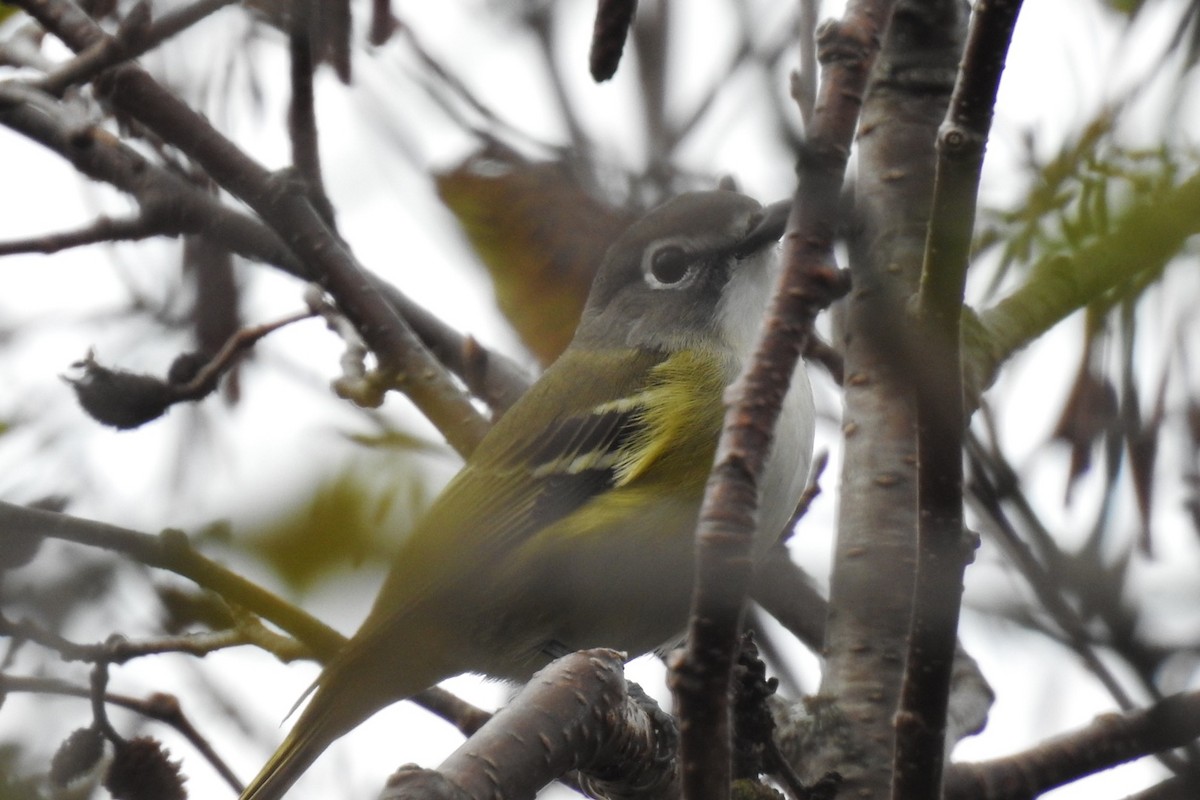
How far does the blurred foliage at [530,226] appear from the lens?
12.5 feet

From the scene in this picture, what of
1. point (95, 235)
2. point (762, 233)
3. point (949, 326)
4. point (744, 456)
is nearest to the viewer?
point (744, 456)

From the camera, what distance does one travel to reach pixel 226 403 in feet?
15.0

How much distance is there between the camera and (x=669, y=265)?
4.70m

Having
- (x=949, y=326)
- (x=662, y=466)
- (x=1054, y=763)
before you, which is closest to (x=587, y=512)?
(x=662, y=466)

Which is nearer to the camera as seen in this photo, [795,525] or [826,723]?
[826,723]

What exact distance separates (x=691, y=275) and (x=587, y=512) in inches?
46.8

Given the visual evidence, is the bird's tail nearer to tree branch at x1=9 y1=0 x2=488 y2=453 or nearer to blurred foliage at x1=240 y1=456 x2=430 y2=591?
tree branch at x1=9 y1=0 x2=488 y2=453

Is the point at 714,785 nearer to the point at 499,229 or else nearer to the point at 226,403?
the point at 499,229

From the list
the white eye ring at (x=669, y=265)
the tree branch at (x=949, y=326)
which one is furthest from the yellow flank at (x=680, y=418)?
the tree branch at (x=949, y=326)

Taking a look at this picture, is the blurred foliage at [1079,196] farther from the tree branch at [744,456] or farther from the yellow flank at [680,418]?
the yellow flank at [680,418]

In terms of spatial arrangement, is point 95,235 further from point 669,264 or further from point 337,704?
point 669,264

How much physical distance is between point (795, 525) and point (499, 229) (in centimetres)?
124

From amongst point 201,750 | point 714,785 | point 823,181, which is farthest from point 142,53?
point 714,785

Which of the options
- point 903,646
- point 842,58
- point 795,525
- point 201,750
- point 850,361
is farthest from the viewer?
point 795,525
